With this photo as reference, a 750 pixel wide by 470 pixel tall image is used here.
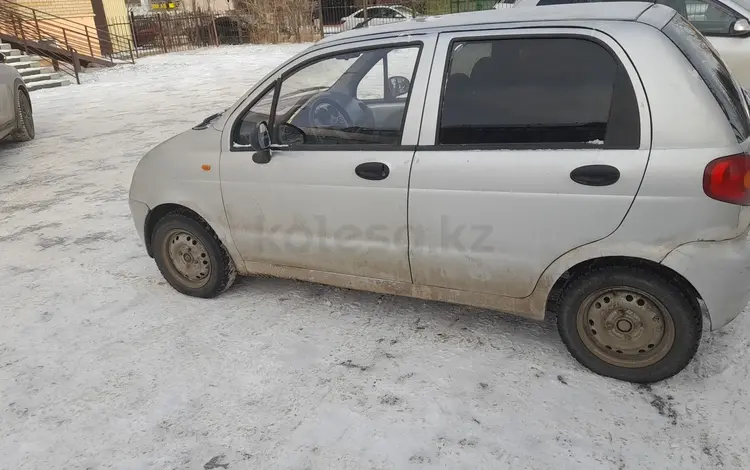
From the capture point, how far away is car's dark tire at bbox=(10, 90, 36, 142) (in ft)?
29.4

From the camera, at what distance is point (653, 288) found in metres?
2.66

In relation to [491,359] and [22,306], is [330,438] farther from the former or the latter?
[22,306]

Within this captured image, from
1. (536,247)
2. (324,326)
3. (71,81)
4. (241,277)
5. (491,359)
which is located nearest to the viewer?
(536,247)

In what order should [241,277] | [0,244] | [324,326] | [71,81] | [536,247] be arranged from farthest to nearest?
[71,81] < [0,244] < [241,277] < [324,326] < [536,247]

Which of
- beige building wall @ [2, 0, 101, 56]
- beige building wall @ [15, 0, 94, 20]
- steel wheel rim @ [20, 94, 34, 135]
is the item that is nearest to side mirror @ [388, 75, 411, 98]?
steel wheel rim @ [20, 94, 34, 135]

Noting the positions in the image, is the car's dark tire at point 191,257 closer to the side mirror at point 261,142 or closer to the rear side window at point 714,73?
the side mirror at point 261,142

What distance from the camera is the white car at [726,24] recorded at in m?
6.82

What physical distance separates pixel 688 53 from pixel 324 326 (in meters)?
2.38

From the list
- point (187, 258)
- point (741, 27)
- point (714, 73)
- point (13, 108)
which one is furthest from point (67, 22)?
point (714, 73)

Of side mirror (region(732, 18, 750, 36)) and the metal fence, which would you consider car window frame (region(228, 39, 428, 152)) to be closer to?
side mirror (region(732, 18, 750, 36))

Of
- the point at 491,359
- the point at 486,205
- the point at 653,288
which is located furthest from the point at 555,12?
the point at 491,359

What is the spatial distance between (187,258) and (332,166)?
4.63ft

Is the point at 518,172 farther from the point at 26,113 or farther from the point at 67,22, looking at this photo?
the point at 67,22

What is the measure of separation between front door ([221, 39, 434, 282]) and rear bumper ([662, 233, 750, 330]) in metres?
1.32
